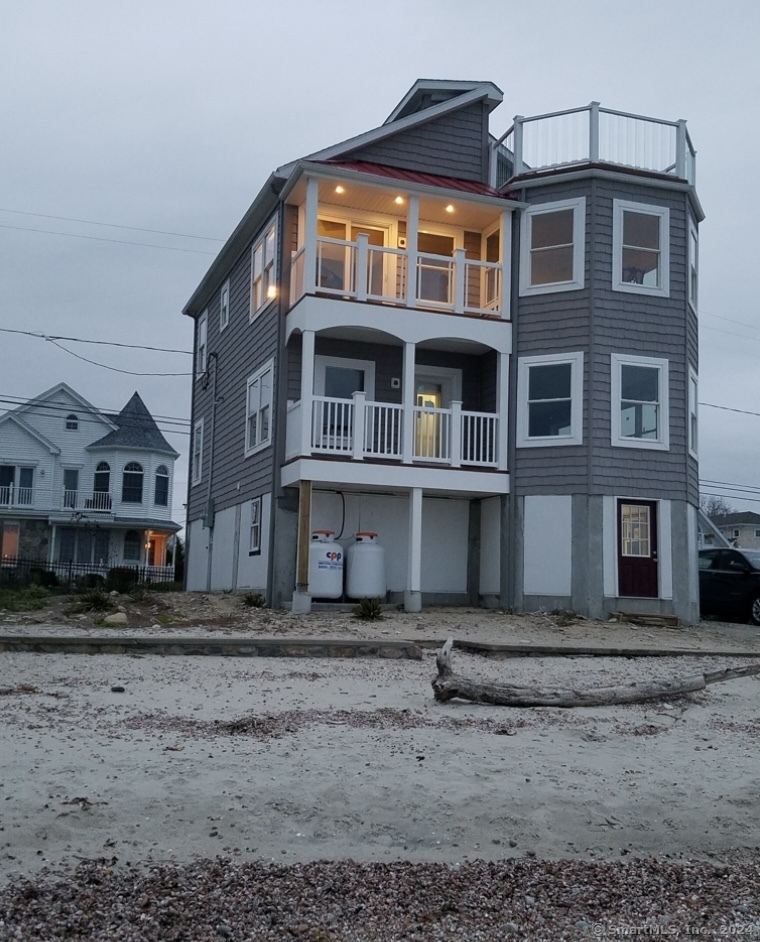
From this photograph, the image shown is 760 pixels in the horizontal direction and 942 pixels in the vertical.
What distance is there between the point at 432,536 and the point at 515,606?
2.14m

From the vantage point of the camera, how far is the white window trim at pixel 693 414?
18906 mm

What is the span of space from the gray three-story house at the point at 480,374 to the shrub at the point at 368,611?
5.18ft

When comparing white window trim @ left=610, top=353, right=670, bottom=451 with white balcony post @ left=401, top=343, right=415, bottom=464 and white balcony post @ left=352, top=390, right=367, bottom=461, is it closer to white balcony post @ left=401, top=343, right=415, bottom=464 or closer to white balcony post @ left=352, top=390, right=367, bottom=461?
white balcony post @ left=401, top=343, right=415, bottom=464

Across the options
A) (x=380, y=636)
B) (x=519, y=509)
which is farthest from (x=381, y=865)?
(x=519, y=509)

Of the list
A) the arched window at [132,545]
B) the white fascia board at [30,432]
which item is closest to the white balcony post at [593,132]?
the arched window at [132,545]

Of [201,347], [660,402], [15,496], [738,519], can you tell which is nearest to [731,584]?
[660,402]

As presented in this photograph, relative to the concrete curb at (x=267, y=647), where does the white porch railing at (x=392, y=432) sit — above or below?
above

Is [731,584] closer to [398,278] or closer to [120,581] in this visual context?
[398,278]

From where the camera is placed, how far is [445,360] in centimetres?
1934

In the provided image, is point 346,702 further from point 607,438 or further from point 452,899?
point 607,438

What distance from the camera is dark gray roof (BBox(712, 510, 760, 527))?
6856cm

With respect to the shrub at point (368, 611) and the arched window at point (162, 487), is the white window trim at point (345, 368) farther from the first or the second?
the arched window at point (162, 487)

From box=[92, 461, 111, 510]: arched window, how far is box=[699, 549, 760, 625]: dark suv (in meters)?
28.0

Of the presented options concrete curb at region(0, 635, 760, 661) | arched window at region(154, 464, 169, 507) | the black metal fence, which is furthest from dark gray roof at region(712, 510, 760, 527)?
concrete curb at region(0, 635, 760, 661)
